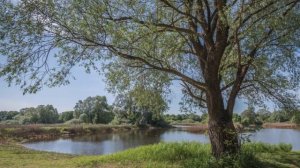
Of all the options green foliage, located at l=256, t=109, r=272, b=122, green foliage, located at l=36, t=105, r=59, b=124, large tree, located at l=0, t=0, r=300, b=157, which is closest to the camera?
large tree, located at l=0, t=0, r=300, b=157

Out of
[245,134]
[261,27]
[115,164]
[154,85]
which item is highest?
[261,27]

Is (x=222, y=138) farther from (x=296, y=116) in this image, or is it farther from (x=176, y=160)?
(x=296, y=116)

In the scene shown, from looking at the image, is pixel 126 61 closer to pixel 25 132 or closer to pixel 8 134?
pixel 8 134

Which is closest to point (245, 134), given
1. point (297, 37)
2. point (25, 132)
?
point (297, 37)

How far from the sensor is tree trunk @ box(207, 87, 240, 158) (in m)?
13.5

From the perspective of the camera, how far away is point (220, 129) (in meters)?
13.6

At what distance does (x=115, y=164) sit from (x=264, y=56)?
6.71m

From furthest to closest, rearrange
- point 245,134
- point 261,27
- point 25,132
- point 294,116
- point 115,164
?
point 25,132
point 294,116
point 115,164
point 245,134
point 261,27

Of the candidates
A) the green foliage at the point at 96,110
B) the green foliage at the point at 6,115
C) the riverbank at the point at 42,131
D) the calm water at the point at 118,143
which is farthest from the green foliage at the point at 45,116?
the calm water at the point at 118,143

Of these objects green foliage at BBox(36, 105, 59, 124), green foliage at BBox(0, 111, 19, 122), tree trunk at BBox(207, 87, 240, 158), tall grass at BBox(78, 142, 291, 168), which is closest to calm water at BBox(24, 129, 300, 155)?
tall grass at BBox(78, 142, 291, 168)

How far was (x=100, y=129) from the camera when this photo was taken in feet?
196

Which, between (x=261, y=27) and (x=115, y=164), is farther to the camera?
(x=115, y=164)

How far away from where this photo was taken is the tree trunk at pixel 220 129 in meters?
13.5

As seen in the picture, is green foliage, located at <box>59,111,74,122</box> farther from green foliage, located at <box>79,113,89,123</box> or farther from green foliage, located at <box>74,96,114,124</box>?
Result: green foliage, located at <box>79,113,89,123</box>
